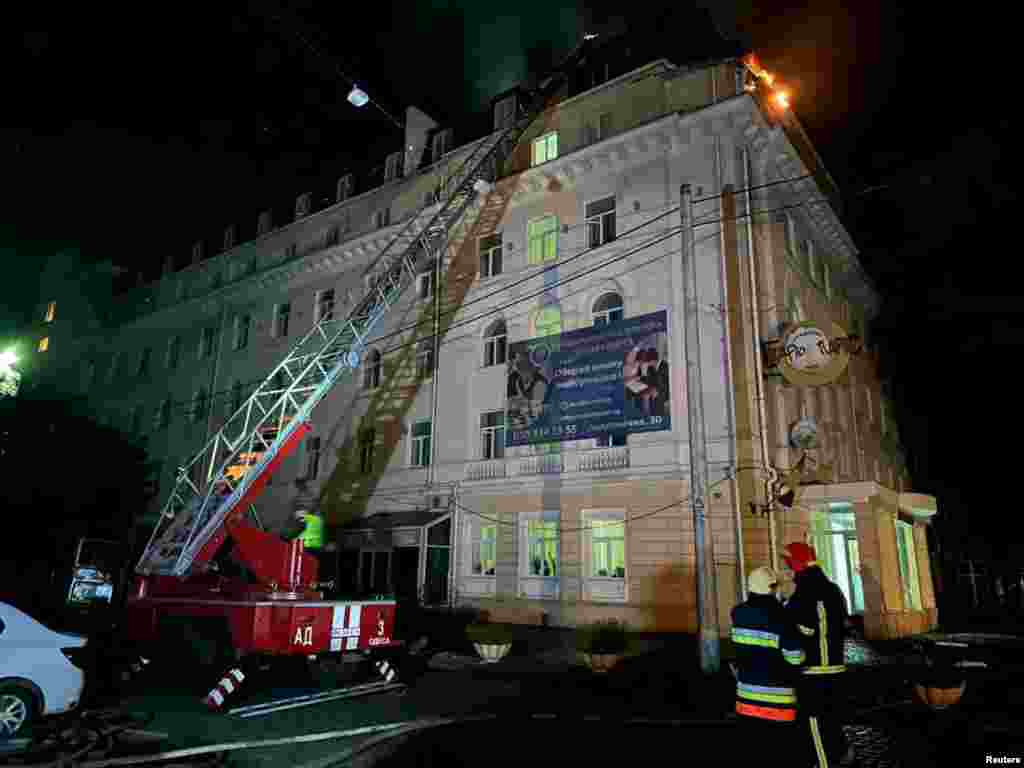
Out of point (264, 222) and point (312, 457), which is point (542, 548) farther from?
point (264, 222)

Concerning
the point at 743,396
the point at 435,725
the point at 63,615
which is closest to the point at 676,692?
the point at 435,725

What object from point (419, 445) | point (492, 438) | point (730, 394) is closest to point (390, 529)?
point (419, 445)

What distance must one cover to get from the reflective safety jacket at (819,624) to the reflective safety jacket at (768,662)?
0.11m

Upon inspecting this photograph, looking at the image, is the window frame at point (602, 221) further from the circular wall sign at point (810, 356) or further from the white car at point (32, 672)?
the white car at point (32, 672)

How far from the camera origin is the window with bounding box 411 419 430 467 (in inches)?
975

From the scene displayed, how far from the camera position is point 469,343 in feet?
80.1

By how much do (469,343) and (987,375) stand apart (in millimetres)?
26002

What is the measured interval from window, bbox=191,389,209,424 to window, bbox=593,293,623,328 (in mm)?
21528

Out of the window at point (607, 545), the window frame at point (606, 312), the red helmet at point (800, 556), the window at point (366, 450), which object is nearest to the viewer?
the red helmet at point (800, 556)

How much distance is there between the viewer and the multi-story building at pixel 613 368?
734 inches

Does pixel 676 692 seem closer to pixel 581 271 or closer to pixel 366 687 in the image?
pixel 366 687

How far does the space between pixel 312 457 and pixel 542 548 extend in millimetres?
11860

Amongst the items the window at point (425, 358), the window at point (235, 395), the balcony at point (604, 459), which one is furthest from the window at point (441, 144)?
the balcony at point (604, 459)

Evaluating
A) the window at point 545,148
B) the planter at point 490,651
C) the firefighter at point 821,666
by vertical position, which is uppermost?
the window at point 545,148
